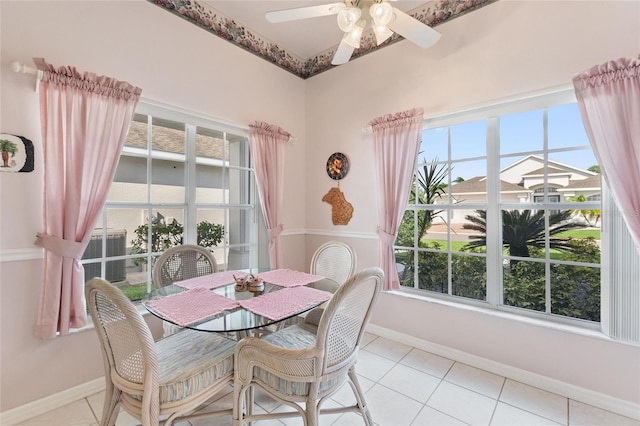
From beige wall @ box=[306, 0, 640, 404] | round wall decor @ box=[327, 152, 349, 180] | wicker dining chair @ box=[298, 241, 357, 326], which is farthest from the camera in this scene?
round wall decor @ box=[327, 152, 349, 180]

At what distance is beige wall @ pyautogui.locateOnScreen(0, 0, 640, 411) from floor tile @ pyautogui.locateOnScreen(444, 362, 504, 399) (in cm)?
16

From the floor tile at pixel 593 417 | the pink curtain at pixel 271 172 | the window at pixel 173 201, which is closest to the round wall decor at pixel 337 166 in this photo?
the pink curtain at pixel 271 172

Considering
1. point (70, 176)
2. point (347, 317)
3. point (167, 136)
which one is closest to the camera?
point (347, 317)

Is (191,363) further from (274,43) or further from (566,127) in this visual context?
(274,43)

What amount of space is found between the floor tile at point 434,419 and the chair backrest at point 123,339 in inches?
60.1

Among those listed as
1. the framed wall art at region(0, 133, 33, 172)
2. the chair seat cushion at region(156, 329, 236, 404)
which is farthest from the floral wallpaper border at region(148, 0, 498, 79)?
the chair seat cushion at region(156, 329, 236, 404)

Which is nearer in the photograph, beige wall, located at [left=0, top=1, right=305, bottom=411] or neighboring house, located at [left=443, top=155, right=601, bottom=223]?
beige wall, located at [left=0, top=1, right=305, bottom=411]

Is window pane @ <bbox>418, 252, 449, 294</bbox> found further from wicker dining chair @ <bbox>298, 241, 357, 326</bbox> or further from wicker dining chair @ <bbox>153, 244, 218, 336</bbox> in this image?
wicker dining chair @ <bbox>153, 244, 218, 336</bbox>

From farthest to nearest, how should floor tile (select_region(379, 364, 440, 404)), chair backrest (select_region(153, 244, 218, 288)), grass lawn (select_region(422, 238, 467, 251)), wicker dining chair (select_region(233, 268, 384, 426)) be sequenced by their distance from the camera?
1. grass lawn (select_region(422, 238, 467, 251))
2. chair backrest (select_region(153, 244, 218, 288))
3. floor tile (select_region(379, 364, 440, 404))
4. wicker dining chair (select_region(233, 268, 384, 426))

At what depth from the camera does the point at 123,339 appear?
1.21 metres

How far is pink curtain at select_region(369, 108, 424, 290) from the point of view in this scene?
258cm

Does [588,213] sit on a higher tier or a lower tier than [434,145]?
lower

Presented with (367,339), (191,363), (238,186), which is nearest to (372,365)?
(367,339)

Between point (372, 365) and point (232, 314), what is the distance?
57.3 inches
